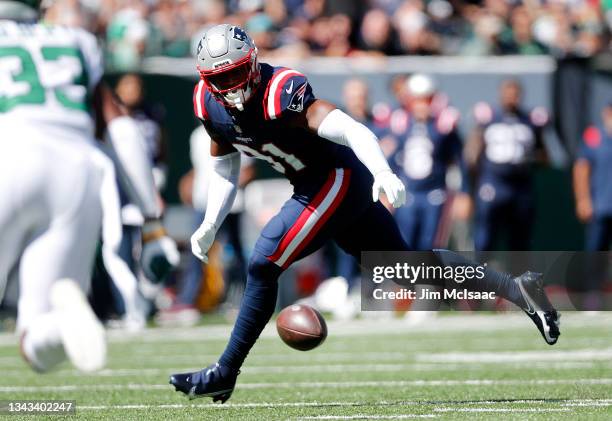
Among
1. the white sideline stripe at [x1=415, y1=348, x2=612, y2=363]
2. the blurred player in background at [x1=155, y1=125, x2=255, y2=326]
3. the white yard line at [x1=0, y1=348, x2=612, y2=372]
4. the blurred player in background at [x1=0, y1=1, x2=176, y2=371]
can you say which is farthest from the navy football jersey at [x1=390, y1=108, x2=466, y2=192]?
the blurred player in background at [x1=0, y1=1, x2=176, y2=371]

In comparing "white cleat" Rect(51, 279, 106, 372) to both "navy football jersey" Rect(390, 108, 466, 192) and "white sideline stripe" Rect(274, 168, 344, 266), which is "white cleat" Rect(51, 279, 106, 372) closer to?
"white sideline stripe" Rect(274, 168, 344, 266)

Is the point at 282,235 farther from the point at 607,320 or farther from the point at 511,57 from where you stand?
the point at 511,57

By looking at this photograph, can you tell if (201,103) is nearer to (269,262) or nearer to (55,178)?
(269,262)

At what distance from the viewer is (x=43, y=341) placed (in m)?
4.38

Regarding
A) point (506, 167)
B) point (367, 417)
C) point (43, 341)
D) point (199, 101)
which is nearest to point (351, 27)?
point (506, 167)

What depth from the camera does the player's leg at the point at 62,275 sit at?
4.31 metres

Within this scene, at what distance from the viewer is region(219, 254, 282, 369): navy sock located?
214 inches

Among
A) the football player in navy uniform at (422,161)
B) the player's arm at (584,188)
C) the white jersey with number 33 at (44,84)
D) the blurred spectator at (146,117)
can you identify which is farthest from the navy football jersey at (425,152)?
the white jersey with number 33 at (44,84)

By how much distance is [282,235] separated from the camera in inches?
213

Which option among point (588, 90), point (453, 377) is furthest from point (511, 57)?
point (453, 377)

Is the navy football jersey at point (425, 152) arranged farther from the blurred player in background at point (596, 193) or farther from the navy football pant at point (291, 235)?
the navy football pant at point (291, 235)

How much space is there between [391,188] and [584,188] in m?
6.92

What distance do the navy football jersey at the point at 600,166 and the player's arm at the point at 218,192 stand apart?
20.2ft

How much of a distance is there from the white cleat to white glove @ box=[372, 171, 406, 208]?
118 centimetres
